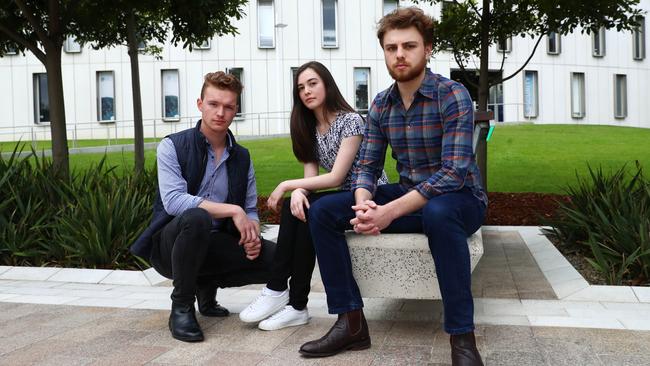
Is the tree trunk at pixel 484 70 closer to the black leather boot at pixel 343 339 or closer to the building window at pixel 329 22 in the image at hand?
the black leather boot at pixel 343 339

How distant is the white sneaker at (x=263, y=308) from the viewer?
4102 millimetres

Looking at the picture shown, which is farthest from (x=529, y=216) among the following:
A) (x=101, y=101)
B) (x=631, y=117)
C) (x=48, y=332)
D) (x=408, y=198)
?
(x=631, y=117)

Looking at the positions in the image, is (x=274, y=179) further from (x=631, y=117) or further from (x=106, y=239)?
(x=631, y=117)

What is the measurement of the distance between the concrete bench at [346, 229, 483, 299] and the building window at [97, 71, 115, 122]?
27643 mm

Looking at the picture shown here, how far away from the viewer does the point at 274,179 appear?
1366 cm

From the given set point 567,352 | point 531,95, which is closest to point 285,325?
point 567,352

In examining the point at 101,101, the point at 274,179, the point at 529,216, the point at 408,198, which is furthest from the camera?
the point at 101,101

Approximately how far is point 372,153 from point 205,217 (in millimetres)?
992

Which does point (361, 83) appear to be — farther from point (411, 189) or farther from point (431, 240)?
point (431, 240)

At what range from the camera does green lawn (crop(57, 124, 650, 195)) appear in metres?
13.2

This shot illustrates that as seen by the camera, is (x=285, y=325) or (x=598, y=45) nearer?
(x=285, y=325)

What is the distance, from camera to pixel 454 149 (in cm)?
359

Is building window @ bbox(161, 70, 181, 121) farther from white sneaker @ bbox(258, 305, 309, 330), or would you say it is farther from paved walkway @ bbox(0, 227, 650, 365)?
white sneaker @ bbox(258, 305, 309, 330)

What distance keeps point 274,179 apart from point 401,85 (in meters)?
9.94
